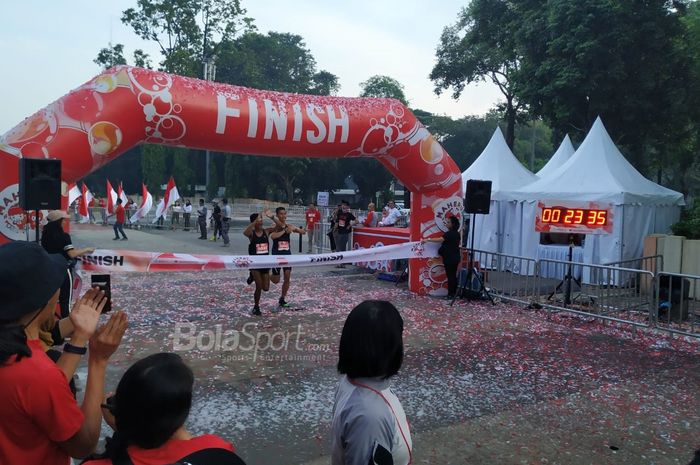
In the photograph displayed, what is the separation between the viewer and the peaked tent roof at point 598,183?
43.4 feet

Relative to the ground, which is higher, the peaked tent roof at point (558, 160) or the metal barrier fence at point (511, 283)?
the peaked tent roof at point (558, 160)

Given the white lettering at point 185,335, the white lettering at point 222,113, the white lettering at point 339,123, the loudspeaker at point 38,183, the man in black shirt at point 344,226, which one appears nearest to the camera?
the loudspeaker at point 38,183

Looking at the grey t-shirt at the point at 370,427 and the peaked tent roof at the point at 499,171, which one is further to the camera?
the peaked tent roof at the point at 499,171

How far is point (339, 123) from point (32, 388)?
313 inches

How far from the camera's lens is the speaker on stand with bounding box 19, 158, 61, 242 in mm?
6301

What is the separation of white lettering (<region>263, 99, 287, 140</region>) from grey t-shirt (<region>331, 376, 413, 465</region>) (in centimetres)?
699

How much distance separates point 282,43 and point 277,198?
16.9 meters

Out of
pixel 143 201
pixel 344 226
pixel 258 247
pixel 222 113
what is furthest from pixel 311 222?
pixel 143 201

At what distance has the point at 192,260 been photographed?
877 centimetres

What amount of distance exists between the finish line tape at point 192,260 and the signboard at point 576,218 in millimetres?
2983

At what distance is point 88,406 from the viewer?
1.99 meters

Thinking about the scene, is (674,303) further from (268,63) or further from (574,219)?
(268,63)

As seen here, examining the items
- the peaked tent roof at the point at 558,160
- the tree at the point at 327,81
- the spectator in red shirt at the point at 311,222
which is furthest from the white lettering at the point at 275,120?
the tree at the point at 327,81

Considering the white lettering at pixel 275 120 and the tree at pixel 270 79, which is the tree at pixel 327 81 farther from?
the white lettering at pixel 275 120
